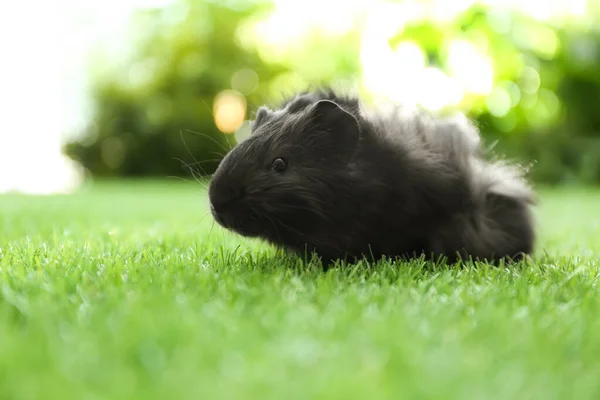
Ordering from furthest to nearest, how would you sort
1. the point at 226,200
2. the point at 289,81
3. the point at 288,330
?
1. the point at 289,81
2. the point at 226,200
3. the point at 288,330

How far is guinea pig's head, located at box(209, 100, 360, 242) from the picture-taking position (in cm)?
262

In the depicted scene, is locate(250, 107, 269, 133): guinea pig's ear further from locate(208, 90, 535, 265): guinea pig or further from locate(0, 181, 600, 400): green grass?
locate(0, 181, 600, 400): green grass

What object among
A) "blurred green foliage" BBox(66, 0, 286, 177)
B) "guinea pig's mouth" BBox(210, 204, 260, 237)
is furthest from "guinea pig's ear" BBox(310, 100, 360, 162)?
"blurred green foliage" BBox(66, 0, 286, 177)

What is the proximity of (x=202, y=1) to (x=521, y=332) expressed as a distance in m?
19.8

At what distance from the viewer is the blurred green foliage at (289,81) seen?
13.5 metres

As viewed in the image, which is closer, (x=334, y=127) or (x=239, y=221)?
(x=239, y=221)

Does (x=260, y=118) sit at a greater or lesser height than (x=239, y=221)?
greater

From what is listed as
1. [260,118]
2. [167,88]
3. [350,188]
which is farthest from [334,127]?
[167,88]

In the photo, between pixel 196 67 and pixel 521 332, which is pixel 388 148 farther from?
Result: pixel 196 67

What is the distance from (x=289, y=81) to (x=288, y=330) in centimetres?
1711

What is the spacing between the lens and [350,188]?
8.95 ft

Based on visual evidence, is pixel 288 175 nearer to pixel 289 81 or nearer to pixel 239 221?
pixel 239 221

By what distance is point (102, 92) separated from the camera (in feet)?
59.7

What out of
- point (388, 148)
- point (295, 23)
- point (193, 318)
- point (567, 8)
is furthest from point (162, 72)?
point (193, 318)
